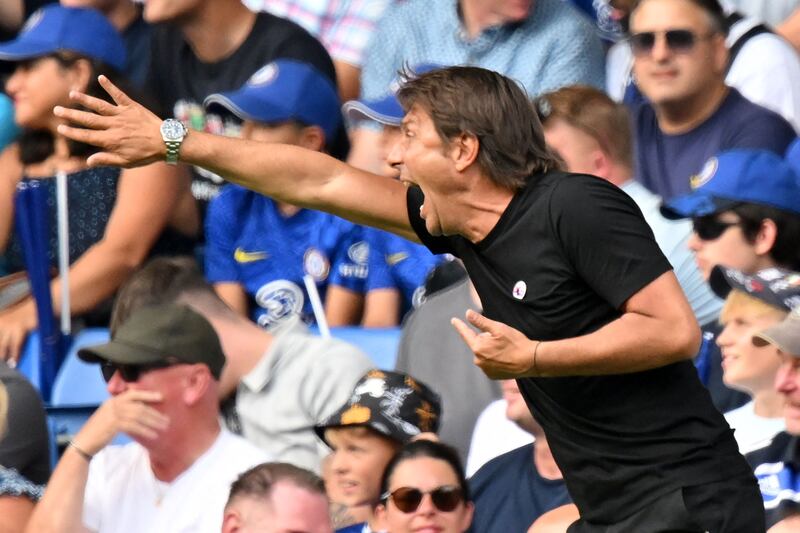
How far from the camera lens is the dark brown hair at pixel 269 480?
455cm

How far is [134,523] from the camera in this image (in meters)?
5.09

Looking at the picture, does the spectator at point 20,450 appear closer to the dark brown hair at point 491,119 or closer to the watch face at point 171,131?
the watch face at point 171,131

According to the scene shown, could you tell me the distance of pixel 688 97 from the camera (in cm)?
607

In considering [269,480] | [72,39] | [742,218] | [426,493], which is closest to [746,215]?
[742,218]

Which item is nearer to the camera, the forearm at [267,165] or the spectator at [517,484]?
the forearm at [267,165]

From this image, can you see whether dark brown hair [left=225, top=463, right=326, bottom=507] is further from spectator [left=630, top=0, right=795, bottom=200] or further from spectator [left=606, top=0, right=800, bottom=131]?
spectator [left=606, top=0, right=800, bottom=131]

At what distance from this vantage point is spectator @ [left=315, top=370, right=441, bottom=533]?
4.96 meters

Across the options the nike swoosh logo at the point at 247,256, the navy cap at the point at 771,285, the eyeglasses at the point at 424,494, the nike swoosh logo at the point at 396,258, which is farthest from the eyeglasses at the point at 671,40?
the eyeglasses at the point at 424,494

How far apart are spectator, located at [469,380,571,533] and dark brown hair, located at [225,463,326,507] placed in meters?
0.52

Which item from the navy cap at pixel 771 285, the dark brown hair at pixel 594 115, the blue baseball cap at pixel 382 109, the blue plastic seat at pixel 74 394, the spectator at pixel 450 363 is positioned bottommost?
the blue plastic seat at pixel 74 394

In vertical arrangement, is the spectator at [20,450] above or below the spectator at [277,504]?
below

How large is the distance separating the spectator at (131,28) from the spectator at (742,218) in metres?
2.76

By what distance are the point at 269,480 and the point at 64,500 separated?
760 millimetres

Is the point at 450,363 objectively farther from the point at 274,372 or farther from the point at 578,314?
the point at 578,314
